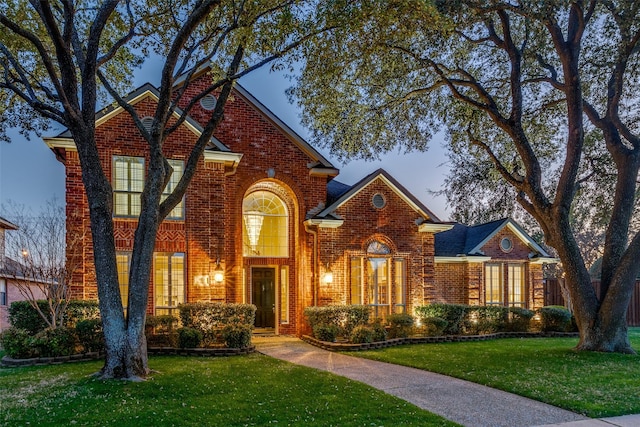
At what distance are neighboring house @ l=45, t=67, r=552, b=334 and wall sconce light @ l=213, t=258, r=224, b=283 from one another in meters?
0.03

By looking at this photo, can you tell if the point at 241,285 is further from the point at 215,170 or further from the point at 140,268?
the point at 140,268

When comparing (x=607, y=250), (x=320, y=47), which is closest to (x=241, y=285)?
(x=320, y=47)

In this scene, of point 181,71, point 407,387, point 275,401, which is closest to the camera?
point 275,401

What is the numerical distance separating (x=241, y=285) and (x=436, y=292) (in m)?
7.58

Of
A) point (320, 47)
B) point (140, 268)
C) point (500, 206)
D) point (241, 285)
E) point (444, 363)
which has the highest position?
point (320, 47)

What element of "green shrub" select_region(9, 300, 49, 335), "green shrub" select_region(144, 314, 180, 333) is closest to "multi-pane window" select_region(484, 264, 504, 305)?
"green shrub" select_region(144, 314, 180, 333)

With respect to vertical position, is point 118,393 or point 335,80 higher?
point 335,80

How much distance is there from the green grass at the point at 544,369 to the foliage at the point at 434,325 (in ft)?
2.81

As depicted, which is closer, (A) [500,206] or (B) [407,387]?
(B) [407,387]

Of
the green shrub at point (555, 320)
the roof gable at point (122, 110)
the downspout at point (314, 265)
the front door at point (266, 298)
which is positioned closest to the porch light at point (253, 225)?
the front door at point (266, 298)

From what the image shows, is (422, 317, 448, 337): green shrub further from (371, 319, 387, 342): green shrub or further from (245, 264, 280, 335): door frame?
(245, 264, 280, 335): door frame

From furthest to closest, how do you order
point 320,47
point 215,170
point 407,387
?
point 215,170 < point 320,47 < point 407,387

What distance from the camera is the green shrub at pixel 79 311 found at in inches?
479

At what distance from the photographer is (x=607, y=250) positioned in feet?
41.9
